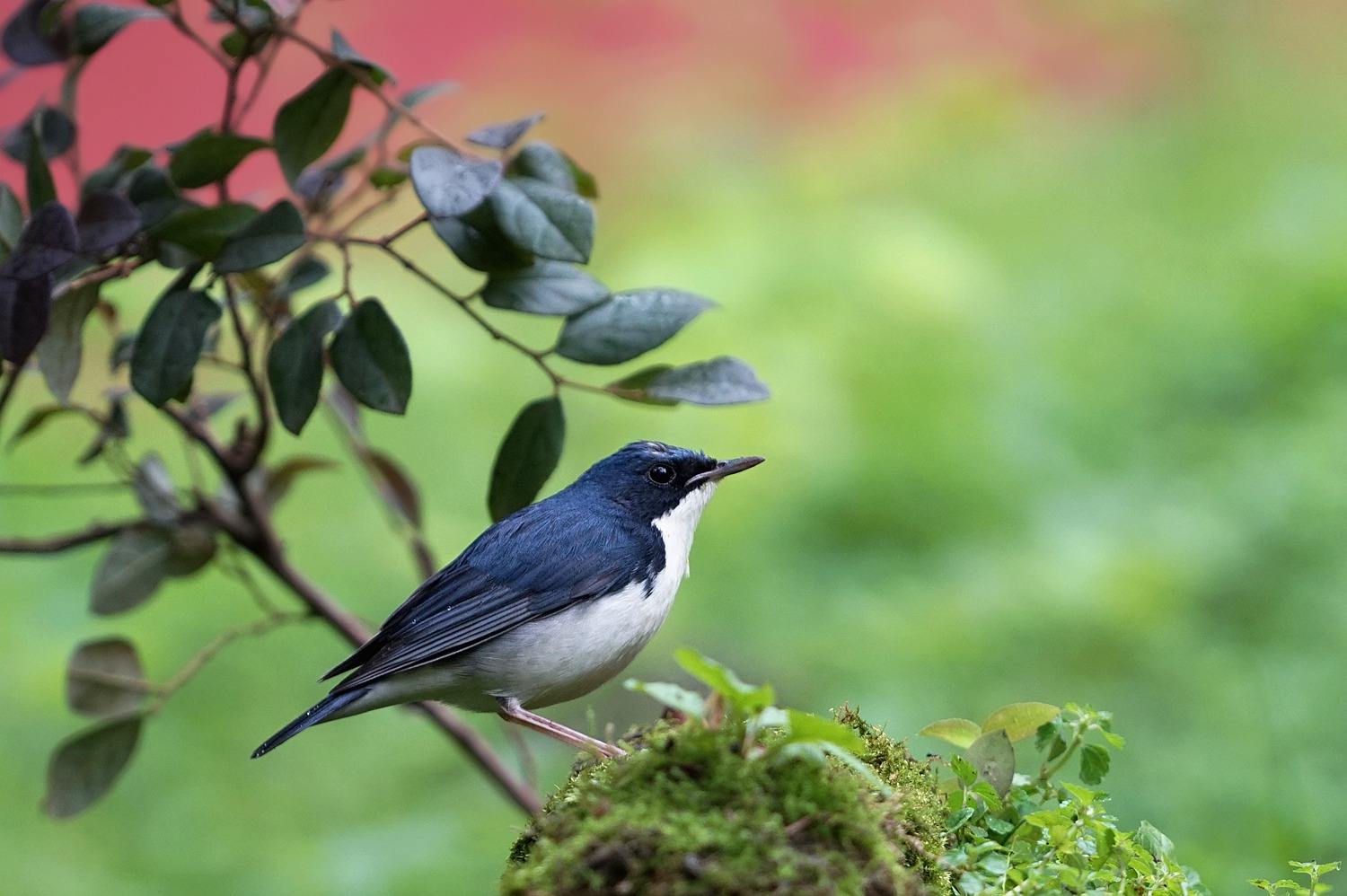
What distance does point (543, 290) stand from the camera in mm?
2617

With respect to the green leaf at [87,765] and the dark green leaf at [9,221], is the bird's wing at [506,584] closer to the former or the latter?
Answer: the green leaf at [87,765]

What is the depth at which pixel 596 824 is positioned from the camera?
1662mm

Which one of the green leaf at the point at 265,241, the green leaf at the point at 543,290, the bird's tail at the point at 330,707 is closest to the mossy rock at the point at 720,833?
the bird's tail at the point at 330,707

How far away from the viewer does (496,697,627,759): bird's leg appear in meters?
2.14

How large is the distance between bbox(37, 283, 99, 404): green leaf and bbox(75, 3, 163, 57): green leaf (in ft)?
1.90

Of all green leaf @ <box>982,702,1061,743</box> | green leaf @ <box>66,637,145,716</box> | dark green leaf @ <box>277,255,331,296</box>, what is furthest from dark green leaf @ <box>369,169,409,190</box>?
green leaf @ <box>982,702,1061,743</box>

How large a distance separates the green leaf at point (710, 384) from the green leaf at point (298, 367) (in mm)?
592

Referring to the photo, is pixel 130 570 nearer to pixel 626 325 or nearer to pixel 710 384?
pixel 626 325

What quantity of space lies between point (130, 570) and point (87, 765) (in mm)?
435

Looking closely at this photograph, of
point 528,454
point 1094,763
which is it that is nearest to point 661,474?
point 528,454

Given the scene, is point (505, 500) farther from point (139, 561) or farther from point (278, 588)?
point (278, 588)

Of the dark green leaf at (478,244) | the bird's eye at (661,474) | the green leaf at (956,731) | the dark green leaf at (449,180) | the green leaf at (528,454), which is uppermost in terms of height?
the bird's eye at (661,474)

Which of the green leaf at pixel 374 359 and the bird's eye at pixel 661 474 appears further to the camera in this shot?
the bird's eye at pixel 661 474

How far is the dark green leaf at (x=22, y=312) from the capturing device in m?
2.30
